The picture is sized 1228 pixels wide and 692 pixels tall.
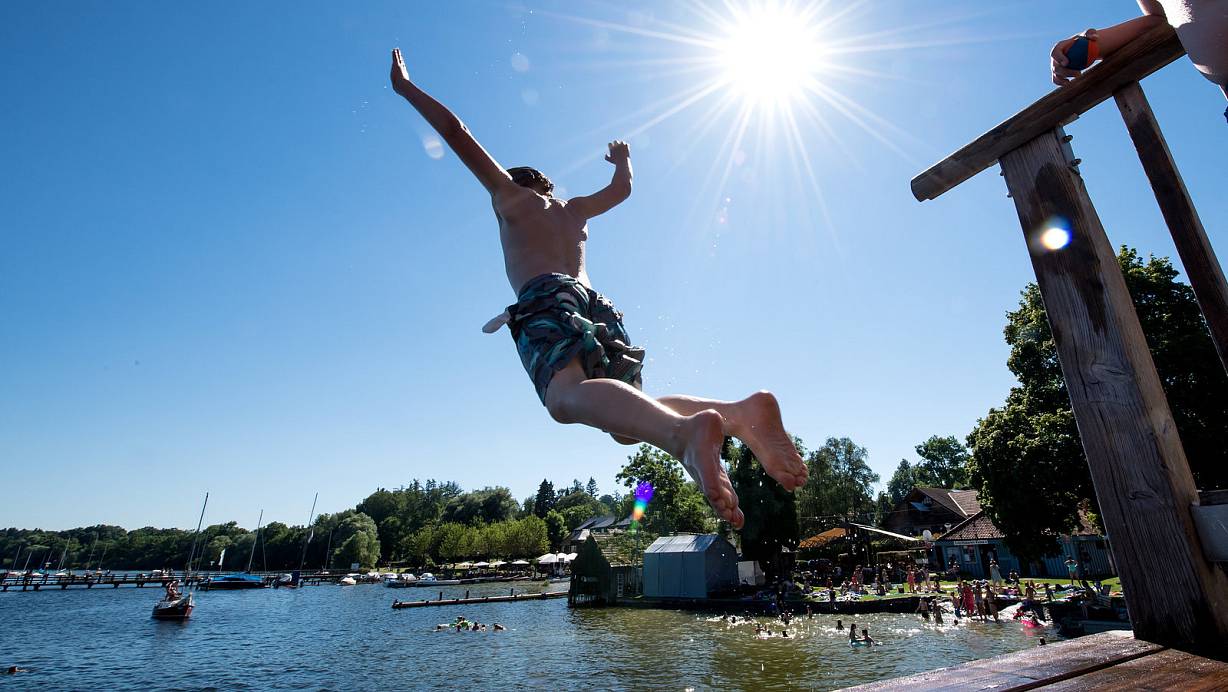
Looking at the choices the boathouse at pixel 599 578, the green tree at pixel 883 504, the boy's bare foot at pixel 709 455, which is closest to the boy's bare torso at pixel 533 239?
the boy's bare foot at pixel 709 455

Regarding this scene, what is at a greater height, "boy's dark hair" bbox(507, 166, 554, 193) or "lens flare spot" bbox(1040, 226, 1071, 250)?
"boy's dark hair" bbox(507, 166, 554, 193)

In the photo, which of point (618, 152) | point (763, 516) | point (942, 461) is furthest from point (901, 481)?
point (618, 152)

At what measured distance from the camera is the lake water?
15203 mm

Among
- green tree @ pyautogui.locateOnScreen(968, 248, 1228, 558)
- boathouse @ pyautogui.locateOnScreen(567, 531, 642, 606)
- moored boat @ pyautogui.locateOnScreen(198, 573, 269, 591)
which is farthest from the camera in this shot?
moored boat @ pyautogui.locateOnScreen(198, 573, 269, 591)

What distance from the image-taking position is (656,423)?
5.87 ft

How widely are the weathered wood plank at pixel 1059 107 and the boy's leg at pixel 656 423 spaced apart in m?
1.54

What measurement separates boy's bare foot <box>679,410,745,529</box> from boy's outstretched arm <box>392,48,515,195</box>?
161 centimetres

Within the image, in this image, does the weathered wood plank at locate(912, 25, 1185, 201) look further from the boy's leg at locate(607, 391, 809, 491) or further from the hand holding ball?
the boy's leg at locate(607, 391, 809, 491)

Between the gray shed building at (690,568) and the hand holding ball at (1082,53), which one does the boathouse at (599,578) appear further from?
the hand holding ball at (1082,53)

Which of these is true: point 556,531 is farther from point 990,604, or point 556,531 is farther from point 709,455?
point 709,455

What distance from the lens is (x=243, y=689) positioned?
16.7 metres

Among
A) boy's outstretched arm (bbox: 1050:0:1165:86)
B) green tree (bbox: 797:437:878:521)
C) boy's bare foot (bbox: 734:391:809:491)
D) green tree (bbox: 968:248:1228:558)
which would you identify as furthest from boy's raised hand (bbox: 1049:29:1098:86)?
green tree (bbox: 797:437:878:521)

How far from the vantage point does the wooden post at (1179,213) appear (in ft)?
5.26

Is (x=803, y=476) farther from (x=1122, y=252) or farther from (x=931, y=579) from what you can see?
(x=931, y=579)
